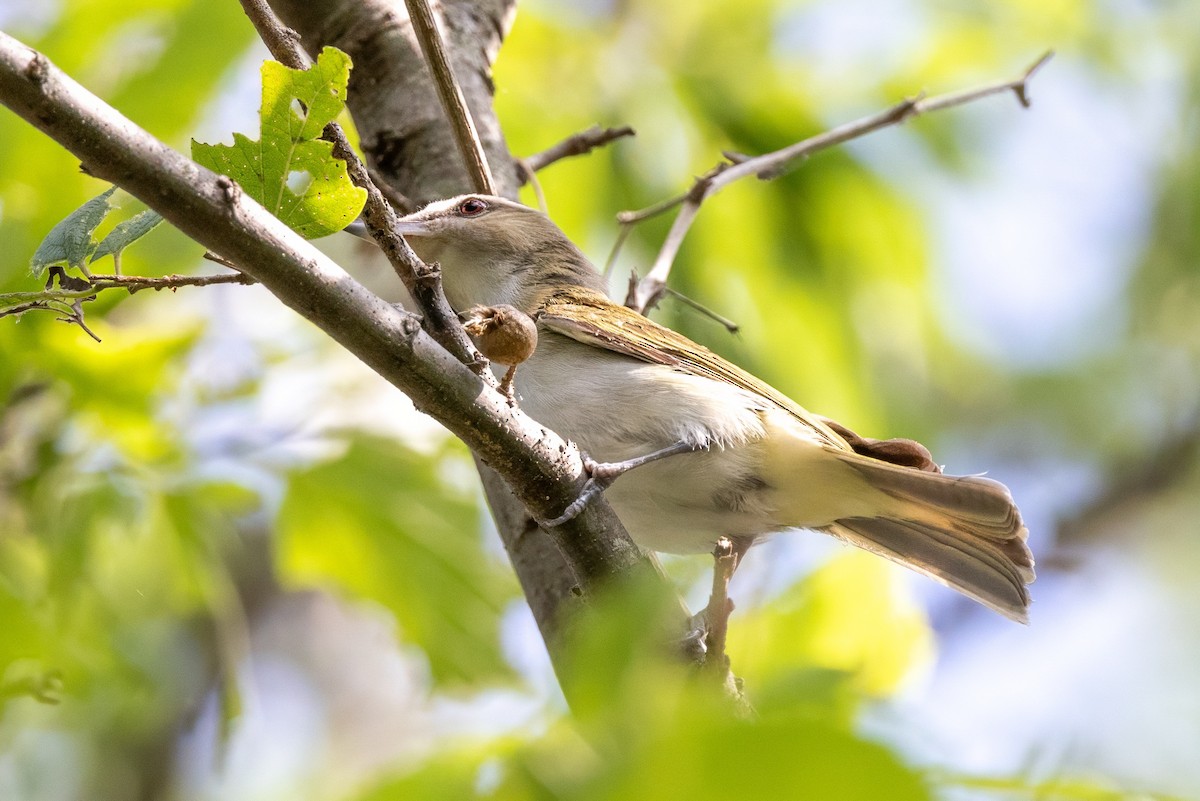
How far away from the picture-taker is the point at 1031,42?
16.7 feet

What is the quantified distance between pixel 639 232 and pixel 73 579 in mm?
2185

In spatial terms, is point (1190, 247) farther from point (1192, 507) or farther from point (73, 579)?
point (73, 579)

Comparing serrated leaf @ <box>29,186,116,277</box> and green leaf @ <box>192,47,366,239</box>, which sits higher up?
serrated leaf @ <box>29,186,116,277</box>

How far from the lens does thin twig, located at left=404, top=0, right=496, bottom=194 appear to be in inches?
91.5

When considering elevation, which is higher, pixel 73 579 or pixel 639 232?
pixel 639 232

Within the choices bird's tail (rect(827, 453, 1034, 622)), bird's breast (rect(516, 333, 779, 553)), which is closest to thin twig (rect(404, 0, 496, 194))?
bird's breast (rect(516, 333, 779, 553))

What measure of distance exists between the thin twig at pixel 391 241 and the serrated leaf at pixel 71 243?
418 millimetres

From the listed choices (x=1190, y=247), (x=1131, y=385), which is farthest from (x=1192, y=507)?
(x=1190, y=247)

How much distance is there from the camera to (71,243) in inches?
74.3

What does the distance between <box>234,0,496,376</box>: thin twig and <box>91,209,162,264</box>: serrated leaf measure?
0.33 m

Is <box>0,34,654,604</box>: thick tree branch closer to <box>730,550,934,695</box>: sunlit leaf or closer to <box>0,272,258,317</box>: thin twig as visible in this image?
<box>0,272,258,317</box>: thin twig

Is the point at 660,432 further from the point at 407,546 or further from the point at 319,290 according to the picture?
the point at 319,290

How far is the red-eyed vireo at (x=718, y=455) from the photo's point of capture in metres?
3.36

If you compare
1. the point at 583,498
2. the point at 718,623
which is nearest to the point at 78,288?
the point at 583,498
